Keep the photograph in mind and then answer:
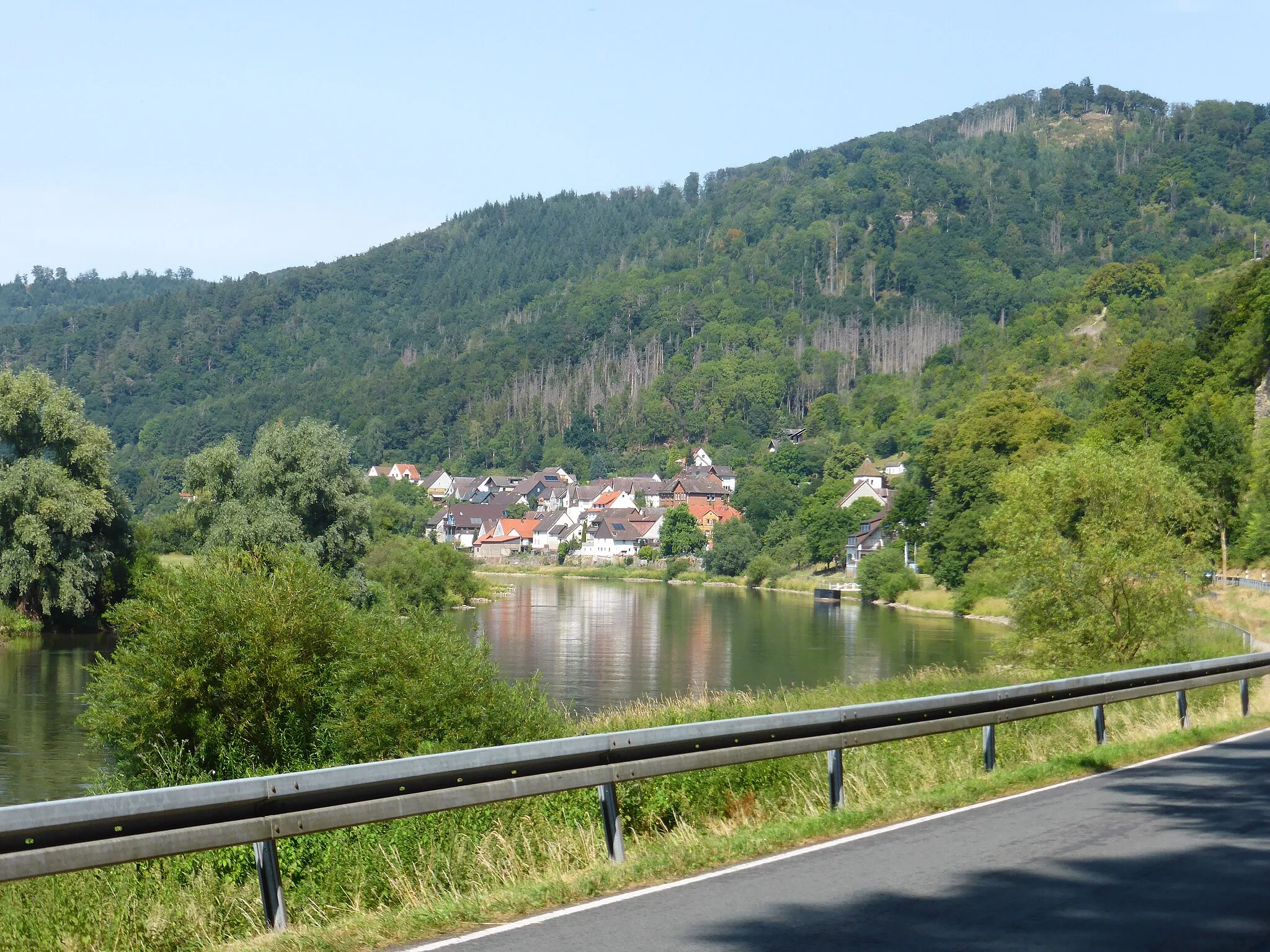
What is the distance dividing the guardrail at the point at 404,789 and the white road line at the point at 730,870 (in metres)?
0.69

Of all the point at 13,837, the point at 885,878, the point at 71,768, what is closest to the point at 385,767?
the point at 13,837

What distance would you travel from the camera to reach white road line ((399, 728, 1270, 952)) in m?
6.73

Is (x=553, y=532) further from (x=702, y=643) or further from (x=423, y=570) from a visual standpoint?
(x=702, y=643)

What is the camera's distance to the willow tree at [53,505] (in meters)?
53.2

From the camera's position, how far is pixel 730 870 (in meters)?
8.37

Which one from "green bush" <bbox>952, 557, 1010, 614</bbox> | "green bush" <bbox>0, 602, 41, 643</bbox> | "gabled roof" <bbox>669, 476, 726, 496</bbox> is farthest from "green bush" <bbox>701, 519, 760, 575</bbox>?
"green bush" <bbox>0, 602, 41, 643</bbox>

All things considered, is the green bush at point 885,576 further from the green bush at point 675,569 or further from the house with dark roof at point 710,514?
the house with dark roof at point 710,514

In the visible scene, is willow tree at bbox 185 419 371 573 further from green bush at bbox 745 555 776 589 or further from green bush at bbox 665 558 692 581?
green bush at bbox 665 558 692 581

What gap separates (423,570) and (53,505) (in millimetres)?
19600

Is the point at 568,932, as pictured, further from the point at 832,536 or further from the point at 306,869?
the point at 832,536

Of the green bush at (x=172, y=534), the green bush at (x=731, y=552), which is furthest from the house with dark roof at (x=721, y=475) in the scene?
the green bush at (x=172, y=534)

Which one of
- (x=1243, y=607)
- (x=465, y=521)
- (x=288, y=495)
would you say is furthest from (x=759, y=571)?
(x=465, y=521)

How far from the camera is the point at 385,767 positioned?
7465 mm

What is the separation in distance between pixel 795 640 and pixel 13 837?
58.2 metres
